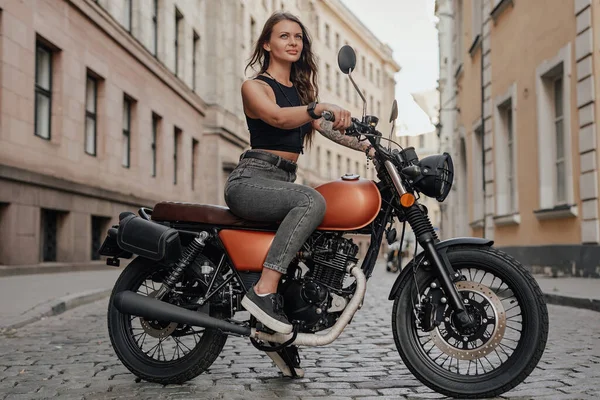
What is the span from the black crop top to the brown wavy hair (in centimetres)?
12

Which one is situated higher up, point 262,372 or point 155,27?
point 155,27

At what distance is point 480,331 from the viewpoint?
148 inches


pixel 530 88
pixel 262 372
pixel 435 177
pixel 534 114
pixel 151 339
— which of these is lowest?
pixel 262 372

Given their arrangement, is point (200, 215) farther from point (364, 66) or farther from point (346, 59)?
point (364, 66)

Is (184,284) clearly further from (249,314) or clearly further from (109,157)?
(109,157)

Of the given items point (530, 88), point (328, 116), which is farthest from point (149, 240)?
point (530, 88)

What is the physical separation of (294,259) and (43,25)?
1259 centimetres

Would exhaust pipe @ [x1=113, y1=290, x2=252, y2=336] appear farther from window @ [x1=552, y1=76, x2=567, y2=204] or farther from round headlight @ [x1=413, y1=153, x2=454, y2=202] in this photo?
window @ [x1=552, y1=76, x2=567, y2=204]

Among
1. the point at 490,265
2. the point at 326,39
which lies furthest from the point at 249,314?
the point at 326,39

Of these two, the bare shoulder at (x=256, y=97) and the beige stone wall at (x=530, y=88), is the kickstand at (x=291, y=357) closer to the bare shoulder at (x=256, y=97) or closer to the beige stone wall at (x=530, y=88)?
the bare shoulder at (x=256, y=97)

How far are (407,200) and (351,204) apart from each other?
27cm

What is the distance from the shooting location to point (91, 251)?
17.9 meters

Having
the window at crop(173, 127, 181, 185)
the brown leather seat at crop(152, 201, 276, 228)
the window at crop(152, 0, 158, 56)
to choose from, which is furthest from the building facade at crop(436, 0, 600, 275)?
the window at crop(173, 127, 181, 185)

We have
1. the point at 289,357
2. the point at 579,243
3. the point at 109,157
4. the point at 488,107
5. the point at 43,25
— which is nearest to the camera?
the point at 289,357
